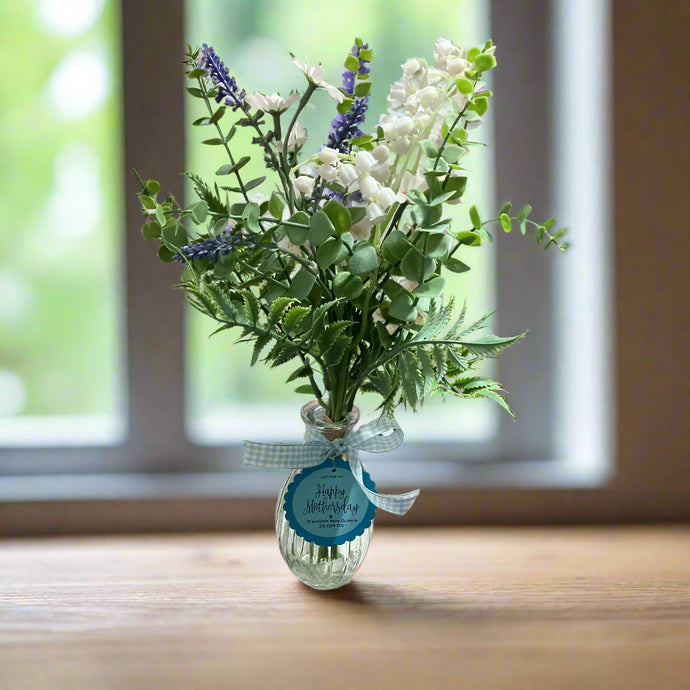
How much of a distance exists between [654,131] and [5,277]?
3.83 ft

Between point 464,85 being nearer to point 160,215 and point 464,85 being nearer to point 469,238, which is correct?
point 469,238

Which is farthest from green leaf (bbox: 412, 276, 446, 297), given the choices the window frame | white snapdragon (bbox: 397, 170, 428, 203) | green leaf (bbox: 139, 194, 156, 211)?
the window frame

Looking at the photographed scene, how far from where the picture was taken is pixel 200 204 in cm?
76

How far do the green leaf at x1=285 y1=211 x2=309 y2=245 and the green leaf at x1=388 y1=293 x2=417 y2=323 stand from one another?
0.12 meters

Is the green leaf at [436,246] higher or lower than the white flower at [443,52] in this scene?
Result: lower

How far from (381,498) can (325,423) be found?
4.3 inches

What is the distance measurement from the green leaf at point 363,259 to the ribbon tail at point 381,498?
227 mm

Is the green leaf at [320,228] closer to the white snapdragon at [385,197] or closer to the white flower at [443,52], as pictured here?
the white snapdragon at [385,197]

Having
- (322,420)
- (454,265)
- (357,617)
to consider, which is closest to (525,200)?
(454,265)

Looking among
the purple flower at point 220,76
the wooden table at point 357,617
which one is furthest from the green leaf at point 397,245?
the wooden table at point 357,617

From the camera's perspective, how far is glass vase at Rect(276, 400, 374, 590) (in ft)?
2.79

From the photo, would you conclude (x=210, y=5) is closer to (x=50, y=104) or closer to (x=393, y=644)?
(x=50, y=104)

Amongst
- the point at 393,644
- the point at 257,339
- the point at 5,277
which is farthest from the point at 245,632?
the point at 5,277

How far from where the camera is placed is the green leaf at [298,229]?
0.74 metres
